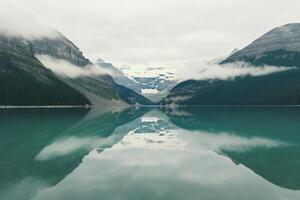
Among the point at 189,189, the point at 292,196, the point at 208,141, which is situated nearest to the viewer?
the point at 292,196

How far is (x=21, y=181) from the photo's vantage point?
3200 cm

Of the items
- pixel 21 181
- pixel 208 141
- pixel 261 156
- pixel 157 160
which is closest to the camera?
pixel 21 181

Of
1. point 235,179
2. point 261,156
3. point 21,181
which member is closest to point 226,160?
point 261,156

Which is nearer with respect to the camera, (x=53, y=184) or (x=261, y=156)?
(x=53, y=184)

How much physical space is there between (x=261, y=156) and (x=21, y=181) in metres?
28.0

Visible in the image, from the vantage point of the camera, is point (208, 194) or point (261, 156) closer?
point (208, 194)

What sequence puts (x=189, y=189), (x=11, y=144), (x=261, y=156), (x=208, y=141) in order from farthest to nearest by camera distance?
(x=208, y=141) → (x=11, y=144) → (x=261, y=156) → (x=189, y=189)

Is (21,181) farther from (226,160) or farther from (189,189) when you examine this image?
(226,160)

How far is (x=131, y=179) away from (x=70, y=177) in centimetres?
503

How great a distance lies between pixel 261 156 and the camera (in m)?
48.4

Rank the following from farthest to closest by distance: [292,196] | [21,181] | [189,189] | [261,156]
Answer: [261,156] → [21,181] → [189,189] → [292,196]

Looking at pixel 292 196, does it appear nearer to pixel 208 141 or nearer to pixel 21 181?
pixel 21 181

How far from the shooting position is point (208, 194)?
27641mm

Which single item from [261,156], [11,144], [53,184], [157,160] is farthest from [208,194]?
[11,144]
